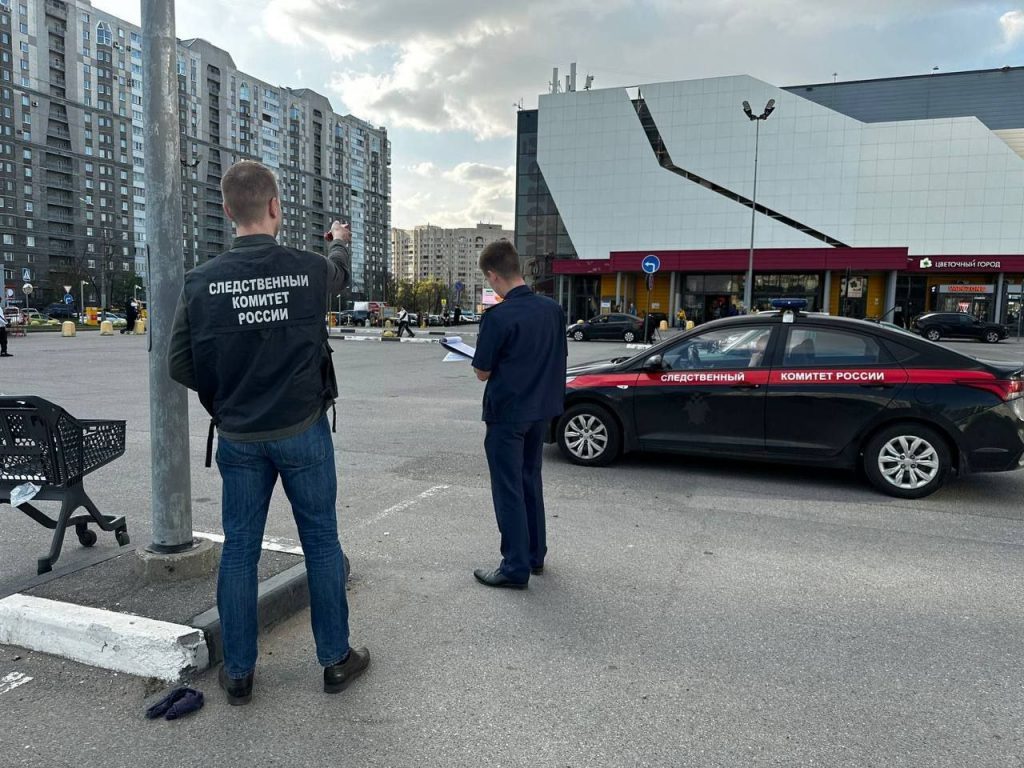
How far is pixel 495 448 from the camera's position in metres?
3.85

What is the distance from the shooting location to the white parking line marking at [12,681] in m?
2.85

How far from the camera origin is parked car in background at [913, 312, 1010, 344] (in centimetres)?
3238

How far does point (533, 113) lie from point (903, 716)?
62943 millimetres

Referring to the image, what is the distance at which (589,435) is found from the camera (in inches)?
278

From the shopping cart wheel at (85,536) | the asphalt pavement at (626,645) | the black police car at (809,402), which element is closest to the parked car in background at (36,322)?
the asphalt pavement at (626,645)

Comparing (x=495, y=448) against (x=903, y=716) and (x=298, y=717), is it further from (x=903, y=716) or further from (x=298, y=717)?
(x=903, y=716)

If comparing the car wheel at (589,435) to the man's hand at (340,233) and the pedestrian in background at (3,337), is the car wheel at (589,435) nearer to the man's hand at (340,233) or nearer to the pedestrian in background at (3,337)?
the man's hand at (340,233)

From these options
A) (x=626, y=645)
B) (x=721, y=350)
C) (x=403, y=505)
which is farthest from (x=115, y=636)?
(x=721, y=350)

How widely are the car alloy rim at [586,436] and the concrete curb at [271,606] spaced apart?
383 centimetres

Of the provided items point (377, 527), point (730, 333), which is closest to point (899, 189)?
point (730, 333)

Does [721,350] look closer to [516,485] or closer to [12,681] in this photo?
[516,485]

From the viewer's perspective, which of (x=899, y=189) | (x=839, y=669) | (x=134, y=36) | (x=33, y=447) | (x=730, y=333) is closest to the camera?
(x=839, y=669)

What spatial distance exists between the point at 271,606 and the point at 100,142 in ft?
421

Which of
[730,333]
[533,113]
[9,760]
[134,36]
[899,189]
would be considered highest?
[134,36]
